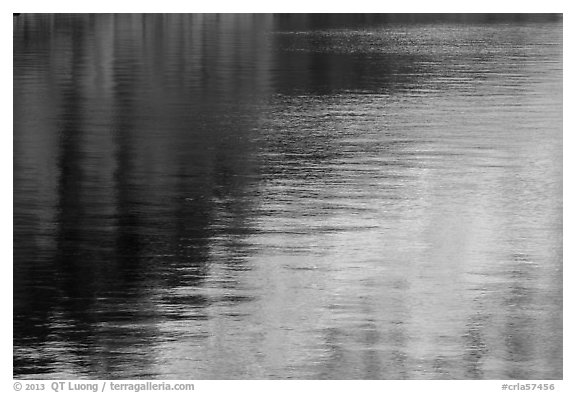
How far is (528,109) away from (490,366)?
1869cm

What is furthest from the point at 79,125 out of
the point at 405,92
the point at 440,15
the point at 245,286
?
the point at 440,15

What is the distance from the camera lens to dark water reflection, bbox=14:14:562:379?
2017 cm

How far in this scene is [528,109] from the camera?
37.5m

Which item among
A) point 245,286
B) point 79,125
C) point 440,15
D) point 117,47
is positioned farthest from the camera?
point 440,15

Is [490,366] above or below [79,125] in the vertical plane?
below

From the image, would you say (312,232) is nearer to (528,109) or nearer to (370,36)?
(528,109)

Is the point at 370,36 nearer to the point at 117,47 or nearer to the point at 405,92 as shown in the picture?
the point at 117,47

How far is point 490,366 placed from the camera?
19.7 m

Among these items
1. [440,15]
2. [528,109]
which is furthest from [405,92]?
[440,15]

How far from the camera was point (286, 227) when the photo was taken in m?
25.2

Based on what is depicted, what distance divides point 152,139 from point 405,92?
35.9 feet

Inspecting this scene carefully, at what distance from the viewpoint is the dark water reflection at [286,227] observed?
20.2 meters

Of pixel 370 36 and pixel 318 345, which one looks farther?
pixel 370 36

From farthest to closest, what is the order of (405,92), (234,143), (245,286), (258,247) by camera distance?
(405,92) → (234,143) → (258,247) → (245,286)
